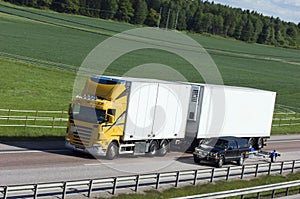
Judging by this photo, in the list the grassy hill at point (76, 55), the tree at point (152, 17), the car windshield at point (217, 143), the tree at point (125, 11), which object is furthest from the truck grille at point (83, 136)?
the tree at point (152, 17)

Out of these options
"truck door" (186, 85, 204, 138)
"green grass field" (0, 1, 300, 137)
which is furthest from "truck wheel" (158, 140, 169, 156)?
Answer: "green grass field" (0, 1, 300, 137)

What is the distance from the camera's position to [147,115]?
31000 mm

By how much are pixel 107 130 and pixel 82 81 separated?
122 ft

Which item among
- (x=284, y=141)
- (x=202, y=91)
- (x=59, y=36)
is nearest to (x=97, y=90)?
(x=202, y=91)

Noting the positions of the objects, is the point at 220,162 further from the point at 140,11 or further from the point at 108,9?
the point at 108,9

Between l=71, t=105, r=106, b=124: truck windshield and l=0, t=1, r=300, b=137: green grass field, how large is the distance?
17143 mm

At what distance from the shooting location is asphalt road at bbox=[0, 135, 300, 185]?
24578 mm

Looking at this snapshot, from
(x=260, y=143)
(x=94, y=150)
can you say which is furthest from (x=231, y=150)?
(x=260, y=143)

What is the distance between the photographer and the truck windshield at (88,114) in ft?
96.1

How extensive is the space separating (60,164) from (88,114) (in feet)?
10.4

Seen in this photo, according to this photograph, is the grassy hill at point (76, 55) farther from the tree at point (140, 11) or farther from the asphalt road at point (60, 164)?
the tree at point (140, 11)

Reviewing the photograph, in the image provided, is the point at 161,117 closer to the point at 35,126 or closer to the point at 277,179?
the point at 277,179

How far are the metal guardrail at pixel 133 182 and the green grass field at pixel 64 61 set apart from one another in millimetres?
21429

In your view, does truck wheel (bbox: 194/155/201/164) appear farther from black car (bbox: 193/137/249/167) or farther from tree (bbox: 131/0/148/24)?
tree (bbox: 131/0/148/24)
